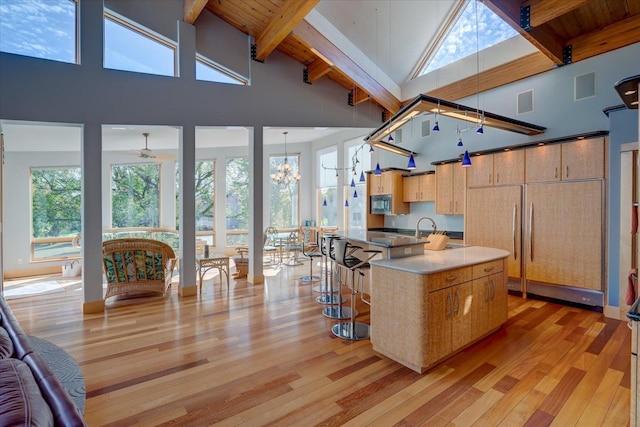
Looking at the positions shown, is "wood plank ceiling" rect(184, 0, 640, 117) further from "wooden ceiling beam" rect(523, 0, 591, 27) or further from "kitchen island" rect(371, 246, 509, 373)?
"kitchen island" rect(371, 246, 509, 373)

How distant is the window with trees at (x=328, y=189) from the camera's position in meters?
9.10

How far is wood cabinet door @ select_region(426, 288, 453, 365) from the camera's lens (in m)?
2.37

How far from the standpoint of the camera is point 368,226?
715cm

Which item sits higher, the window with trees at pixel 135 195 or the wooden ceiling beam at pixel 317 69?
the wooden ceiling beam at pixel 317 69

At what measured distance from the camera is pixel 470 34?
5.41 meters

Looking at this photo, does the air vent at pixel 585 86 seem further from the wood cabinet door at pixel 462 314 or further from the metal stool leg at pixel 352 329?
the metal stool leg at pixel 352 329

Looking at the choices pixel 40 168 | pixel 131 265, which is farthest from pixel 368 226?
pixel 40 168

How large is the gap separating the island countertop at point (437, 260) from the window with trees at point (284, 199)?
269 inches

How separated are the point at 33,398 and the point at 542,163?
213 inches

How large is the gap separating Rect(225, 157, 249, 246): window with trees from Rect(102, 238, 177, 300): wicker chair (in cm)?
419

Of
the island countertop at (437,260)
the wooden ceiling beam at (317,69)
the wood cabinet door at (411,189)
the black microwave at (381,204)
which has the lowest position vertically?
the island countertop at (437,260)

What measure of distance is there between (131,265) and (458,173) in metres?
5.79

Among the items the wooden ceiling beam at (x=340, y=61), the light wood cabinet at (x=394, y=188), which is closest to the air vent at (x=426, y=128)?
the wooden ceiling beam at (x=340, y=61)

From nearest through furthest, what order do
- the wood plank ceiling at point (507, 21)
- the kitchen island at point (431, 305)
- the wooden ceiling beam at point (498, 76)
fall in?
the kitchen island at point (431, 305) < the wood plank ceiling at point (507, 21) < the wooden ceiling beam at point (498, 76)
